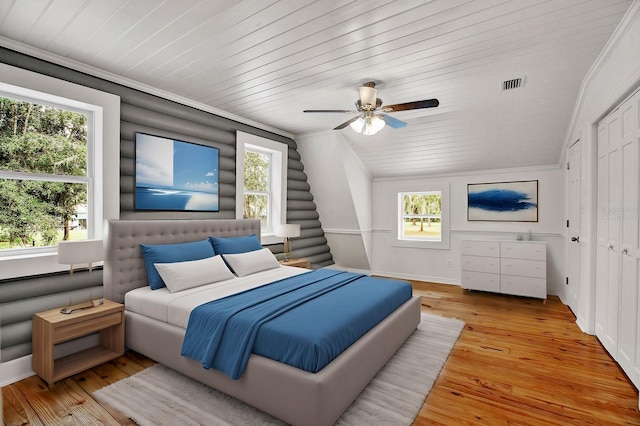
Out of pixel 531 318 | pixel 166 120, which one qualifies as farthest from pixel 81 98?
pixel 531 318

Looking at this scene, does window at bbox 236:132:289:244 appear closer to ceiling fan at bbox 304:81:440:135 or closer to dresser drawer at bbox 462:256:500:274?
ceiling fan at bbox 304:81:440:135

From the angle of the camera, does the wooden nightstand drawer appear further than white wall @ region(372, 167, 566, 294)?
No

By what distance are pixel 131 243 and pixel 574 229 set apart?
507cm

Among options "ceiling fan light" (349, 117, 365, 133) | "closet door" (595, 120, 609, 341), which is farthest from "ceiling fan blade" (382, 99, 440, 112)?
"closet door" (595, 120, 609, 341)

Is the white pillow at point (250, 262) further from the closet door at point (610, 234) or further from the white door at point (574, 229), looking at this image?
the white door at point (574, 229)

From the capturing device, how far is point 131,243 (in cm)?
325

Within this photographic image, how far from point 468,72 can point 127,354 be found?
4.11 m

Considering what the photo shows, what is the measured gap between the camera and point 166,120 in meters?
3.71

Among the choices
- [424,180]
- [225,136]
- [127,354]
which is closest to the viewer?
[127,354]

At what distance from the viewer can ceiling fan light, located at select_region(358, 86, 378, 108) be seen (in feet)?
10.4

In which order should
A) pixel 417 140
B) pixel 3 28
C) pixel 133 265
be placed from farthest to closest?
pixel 417 140
pixel 133 265
pixel 3 28

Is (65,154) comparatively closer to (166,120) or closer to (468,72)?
(166,120)

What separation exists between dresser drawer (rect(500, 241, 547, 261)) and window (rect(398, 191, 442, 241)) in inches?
45.5

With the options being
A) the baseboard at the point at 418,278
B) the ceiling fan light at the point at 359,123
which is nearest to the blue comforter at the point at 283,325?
the ceiling fan light at the point at 359,123
